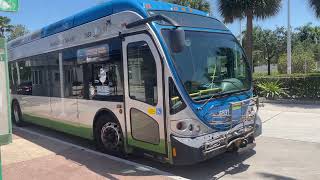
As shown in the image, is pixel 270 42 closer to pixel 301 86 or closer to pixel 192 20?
pixel 301 86

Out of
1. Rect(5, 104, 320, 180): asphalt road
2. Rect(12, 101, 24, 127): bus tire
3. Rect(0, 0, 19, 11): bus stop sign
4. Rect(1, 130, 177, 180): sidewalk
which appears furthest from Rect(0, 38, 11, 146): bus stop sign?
Rect(12, 101, 24, 127): bus tire

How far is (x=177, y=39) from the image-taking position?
588 cm

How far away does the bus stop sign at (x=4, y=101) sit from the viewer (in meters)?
5.30

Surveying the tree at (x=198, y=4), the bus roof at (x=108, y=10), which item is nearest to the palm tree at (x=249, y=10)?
the tree at (x=198, y=4)

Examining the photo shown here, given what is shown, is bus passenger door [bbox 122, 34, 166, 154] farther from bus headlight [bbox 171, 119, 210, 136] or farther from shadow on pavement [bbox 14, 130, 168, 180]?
shadow on pavement [bbox 14, 130, 168, 180]

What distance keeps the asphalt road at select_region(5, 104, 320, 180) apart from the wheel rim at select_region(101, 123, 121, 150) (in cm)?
47

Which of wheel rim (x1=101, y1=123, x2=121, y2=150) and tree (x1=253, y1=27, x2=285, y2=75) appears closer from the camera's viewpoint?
wheel rim (x1=101, y1=123, x2=121, y2=150)

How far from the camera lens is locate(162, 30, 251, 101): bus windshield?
20.8 ft

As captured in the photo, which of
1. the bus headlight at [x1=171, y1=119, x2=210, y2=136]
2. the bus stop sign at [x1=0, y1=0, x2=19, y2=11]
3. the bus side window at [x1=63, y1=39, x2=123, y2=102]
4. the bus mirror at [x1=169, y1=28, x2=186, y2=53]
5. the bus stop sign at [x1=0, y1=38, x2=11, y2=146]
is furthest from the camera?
the bus side window at [x1=63, y1=39, x2=123, y2=102]

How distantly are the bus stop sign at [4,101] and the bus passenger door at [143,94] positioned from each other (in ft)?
7.30

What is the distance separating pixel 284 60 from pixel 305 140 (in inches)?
1045

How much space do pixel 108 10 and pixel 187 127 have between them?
2.94 m

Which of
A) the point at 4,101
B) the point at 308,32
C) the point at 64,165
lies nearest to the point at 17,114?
the point at 64,165

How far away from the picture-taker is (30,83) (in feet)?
38.2
